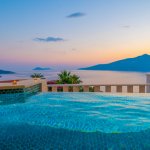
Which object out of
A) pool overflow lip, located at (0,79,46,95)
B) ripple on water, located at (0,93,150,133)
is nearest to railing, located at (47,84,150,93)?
ripple on water, located at (0,93,150,133)

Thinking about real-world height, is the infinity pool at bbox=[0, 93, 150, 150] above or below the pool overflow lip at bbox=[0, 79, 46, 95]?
below

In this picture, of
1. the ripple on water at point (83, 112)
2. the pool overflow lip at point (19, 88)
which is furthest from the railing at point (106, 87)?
the pool overflow lip at point (19, 88)

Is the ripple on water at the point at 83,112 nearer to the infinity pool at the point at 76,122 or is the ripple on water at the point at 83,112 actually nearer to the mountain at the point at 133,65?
the infinity pool at the point at 76,122

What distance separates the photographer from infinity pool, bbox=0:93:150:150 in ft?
14.0

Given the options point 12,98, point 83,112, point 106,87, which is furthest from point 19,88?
point 106,87

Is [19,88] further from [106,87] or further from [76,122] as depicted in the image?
[106,87]

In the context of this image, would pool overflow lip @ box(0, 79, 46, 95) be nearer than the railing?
Yes

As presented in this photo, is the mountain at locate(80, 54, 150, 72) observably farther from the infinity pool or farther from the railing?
the infinity pool

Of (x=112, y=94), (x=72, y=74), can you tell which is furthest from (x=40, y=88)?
(x=72, y=74)

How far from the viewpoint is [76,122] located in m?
5.74

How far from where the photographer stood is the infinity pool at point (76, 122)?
14.0ft

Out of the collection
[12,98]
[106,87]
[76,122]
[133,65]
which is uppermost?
[133,65]

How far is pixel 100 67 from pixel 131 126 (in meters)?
20.4

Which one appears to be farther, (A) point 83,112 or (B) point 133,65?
(B) point 133,65
